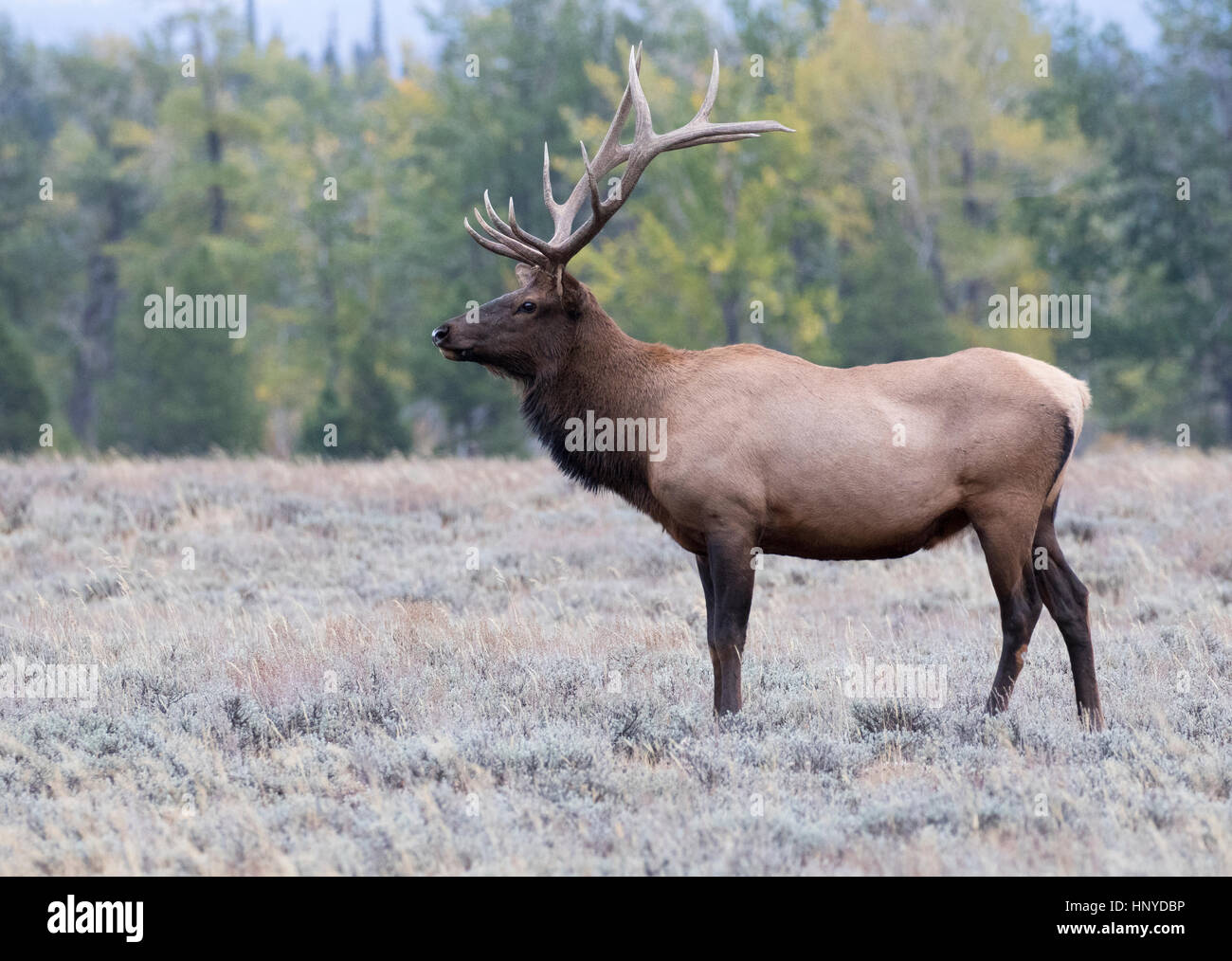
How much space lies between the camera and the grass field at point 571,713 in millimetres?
4922

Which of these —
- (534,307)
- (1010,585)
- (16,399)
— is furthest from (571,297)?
(16,399)

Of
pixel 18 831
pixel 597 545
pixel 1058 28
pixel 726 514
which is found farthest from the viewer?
pixel 1058 28

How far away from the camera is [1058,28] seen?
35.0m

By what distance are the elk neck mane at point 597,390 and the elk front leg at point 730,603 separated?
0.56m

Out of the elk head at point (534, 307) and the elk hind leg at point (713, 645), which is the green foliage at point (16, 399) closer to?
the elk head at point (534, 307)

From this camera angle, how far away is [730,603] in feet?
21.8

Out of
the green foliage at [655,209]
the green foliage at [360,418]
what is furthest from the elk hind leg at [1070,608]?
the green foliage at [655,209]

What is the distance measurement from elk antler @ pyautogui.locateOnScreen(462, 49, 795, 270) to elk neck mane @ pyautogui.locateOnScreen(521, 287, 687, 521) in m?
0.35

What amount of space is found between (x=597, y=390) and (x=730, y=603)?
56.9 inches

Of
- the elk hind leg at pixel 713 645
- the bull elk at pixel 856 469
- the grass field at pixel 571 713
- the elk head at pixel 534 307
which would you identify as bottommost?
the grass field at pixel 571 713

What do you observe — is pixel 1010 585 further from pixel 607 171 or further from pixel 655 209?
pixel 655 209

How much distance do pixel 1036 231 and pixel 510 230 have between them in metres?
27.8

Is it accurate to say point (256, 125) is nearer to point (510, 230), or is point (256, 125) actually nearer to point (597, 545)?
point (597, 545)
